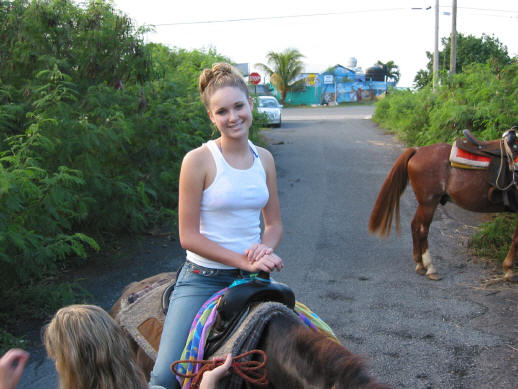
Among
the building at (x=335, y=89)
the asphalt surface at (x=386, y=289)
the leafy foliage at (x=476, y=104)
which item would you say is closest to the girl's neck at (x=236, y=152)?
the asphalt surface at (x=386, y=289)

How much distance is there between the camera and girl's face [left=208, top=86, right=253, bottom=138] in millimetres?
2145

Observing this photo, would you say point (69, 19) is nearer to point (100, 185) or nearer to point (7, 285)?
point (100, 185)

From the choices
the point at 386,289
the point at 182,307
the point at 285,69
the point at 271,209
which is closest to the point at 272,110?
the point at 386,289

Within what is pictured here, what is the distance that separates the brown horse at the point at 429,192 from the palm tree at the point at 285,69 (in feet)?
136

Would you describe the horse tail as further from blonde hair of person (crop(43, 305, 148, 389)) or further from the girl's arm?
blonde hair of person (crop(43, 305, 148, 389))

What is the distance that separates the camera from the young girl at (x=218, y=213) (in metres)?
2.09

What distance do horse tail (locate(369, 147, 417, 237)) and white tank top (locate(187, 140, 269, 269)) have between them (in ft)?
14.9

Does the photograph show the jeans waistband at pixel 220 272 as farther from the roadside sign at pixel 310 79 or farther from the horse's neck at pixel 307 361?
the roadside sign at pixel 310 79

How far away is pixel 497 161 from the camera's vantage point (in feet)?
Answer: 19.1

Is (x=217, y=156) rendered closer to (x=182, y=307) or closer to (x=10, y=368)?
(x=182, y=307)

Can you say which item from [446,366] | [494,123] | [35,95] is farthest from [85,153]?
[494,123]

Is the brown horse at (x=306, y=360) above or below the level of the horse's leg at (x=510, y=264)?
above

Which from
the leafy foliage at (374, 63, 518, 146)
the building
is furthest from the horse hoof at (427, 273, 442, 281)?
the building

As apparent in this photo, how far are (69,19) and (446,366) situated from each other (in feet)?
19.8
